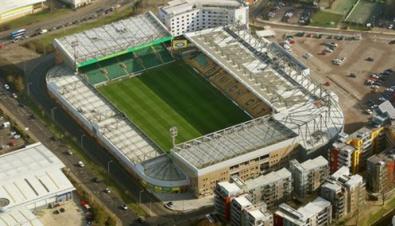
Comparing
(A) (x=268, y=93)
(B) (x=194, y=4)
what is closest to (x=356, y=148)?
(A) (x=268, y=93)

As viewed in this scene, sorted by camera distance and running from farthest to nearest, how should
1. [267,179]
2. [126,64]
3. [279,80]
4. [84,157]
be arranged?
1. [126,64]
2. [279,80]
3. [84,157]
4. [267,179]

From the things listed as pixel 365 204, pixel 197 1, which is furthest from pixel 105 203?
pixel 197 1

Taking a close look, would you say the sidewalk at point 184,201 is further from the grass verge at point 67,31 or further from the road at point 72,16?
the road at point 72,16

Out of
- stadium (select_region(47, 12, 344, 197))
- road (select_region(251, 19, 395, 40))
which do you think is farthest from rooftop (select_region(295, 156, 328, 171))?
road (select_region(251, 19, 395, 40))

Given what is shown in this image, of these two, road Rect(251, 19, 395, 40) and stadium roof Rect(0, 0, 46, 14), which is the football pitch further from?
stadium roof Rect(0, 0, 46, 14)

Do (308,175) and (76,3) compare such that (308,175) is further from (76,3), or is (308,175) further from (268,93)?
(76,3)

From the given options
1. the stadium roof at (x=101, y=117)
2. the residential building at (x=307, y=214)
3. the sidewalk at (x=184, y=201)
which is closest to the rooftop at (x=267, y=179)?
the residential building at (x=307, y=214)
